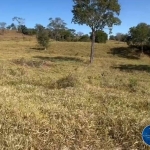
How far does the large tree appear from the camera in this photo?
34.1m

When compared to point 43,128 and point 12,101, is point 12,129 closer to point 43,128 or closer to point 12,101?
point 43,128

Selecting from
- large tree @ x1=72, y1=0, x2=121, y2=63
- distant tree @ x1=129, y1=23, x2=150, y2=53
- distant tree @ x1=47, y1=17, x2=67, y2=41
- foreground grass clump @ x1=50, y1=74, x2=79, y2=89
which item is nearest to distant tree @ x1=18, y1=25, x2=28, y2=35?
distant tree @ x1=47, y1=17, x2=67, y2=41

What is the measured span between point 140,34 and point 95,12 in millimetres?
20941

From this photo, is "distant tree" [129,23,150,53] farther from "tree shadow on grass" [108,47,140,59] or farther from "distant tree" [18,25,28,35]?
"distant tree" [18,25,28,35]

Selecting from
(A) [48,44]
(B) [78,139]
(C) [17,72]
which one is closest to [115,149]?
(B) [78,139]

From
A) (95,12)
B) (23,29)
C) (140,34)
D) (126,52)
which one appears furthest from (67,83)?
(23,29)

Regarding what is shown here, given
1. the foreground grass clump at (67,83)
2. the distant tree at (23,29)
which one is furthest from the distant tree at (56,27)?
the foreground grass clump at (67,83)

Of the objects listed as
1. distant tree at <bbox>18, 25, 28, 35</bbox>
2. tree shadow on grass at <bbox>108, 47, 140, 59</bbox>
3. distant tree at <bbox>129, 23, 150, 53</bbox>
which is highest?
distant tree at <bbox>18, 25, 28, 35</bbox>

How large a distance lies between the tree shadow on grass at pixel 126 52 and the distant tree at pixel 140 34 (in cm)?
176

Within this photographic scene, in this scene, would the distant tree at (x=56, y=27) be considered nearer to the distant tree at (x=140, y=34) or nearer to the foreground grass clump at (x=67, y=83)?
the distant tree at (x=140, y=34)

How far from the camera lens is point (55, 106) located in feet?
22.4

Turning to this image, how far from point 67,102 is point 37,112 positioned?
133cm

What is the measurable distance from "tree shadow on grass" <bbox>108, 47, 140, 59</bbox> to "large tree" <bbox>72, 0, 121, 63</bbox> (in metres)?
16.6

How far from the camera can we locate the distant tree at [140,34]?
53.2 meters
